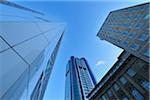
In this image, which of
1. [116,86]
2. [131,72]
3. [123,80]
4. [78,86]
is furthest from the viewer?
[78,86]

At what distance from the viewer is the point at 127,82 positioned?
21906mm

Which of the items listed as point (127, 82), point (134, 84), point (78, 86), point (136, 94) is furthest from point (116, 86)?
point (78, 86)

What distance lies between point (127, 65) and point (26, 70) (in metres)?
22.2

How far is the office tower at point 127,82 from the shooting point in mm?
18406

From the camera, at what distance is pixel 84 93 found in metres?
92.8

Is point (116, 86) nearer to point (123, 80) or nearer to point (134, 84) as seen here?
point (123, 80)

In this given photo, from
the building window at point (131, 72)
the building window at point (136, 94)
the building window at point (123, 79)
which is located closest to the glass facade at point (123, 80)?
the building window at point (123, 79)

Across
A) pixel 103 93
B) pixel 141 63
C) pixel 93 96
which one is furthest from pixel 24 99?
pixel 93 96

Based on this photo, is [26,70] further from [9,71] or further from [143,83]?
[143,83]

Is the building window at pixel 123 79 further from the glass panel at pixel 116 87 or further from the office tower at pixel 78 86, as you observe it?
the office tower at pixel 78 86

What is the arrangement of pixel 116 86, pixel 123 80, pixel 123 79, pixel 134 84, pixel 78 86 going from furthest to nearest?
pixel 78 86 < pixel 116 86 < pixel 123 79 < pixel 123 80 < pixel 134 84

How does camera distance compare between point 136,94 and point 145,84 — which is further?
point 136,94

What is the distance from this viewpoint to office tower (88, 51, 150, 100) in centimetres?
1841

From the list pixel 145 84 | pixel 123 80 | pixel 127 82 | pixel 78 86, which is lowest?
pixel 145 84
